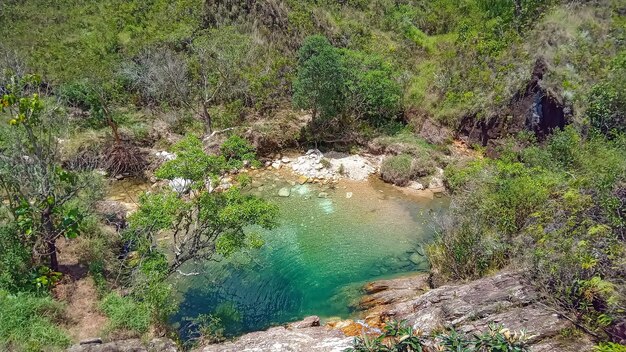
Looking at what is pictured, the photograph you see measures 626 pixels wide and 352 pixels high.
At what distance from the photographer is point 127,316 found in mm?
12312

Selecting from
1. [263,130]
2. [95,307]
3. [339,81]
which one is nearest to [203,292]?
[95,307]

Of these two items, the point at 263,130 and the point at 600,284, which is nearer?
the point at 600,284

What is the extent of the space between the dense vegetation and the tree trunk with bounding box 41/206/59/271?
0.19 feet

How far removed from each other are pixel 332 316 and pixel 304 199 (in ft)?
27.6

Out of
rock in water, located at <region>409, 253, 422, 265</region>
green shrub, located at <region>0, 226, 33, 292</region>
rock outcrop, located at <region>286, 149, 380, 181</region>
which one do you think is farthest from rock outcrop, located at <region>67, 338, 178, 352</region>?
rock outcrop, located at <region>286, 149, 380, 181</region>

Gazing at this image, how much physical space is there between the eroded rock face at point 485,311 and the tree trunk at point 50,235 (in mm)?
11227

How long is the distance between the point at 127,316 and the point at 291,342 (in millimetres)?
5136

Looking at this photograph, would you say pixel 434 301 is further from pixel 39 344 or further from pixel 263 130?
pixel 263 130

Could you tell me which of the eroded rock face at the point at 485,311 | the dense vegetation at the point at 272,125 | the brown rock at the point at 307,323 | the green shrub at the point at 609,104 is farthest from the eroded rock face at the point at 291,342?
the green shrub at the point at 609,104

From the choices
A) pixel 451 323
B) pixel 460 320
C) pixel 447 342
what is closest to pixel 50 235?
pixel 447 342

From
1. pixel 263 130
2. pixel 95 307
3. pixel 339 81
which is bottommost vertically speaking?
pixel 95 307

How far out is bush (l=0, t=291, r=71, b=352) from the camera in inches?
424

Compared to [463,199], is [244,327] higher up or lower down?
lower down

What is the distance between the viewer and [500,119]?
25797mm
